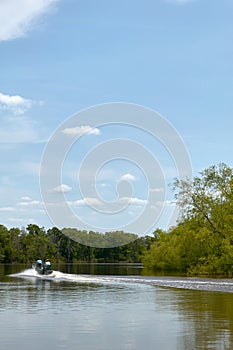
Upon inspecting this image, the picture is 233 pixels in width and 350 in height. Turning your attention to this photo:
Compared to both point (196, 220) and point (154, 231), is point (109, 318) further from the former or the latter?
point (154, 231)

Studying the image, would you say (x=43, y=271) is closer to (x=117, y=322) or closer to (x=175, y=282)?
(x=175, y=282)

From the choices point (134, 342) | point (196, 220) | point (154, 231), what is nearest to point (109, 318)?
point (134, 342)

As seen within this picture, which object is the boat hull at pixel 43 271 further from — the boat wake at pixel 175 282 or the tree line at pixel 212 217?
the tree line at pixel 212 217

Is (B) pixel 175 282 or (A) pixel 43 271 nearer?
(B) pixel 175 282

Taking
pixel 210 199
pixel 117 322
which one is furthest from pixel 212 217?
pixel 117 322

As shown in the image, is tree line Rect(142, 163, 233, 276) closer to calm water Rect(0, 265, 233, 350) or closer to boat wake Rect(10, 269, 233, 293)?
boat wake Rect(10, 269, 233, 293)

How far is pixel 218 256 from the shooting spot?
70.9 m

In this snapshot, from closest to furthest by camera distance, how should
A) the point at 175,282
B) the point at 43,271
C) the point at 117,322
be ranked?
the point at 117,322 < the point at 175,282 < the point at 43,271

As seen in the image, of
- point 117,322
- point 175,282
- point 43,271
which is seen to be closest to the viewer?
point 117,322

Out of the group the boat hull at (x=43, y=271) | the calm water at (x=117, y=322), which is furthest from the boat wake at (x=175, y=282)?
the calm water at (x=117, y=322)

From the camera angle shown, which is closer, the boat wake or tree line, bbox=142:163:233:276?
the boat wake

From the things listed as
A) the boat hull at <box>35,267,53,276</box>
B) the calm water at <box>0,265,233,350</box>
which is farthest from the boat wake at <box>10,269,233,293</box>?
the calm water at <box>0,265,233,350</box>

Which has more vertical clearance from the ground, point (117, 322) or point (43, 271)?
point (43, 271)

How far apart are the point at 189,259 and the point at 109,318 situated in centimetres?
6183
